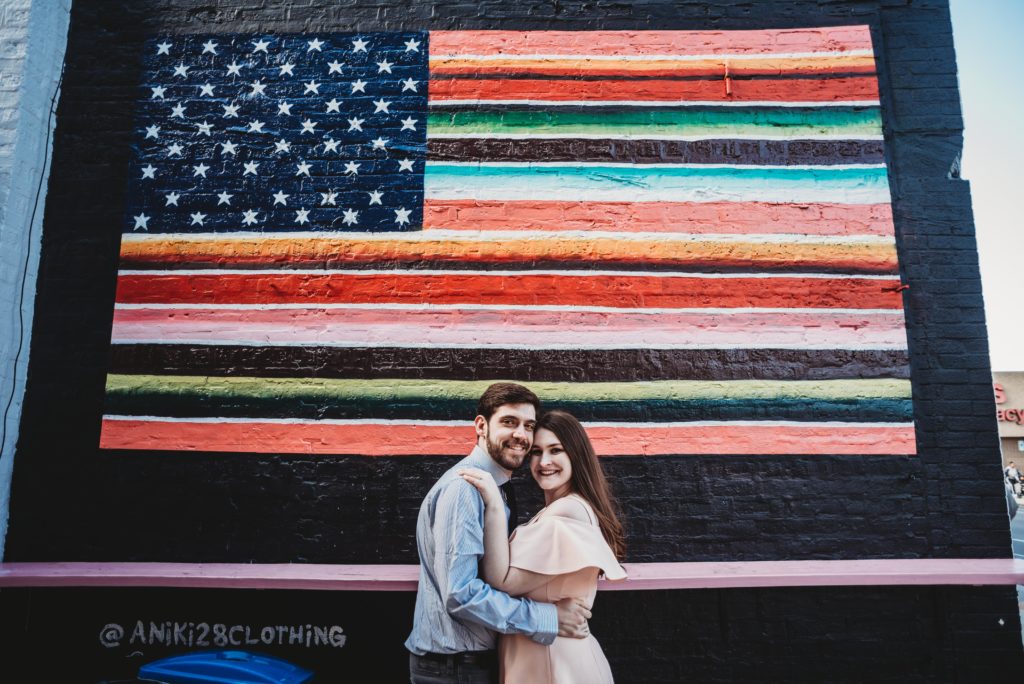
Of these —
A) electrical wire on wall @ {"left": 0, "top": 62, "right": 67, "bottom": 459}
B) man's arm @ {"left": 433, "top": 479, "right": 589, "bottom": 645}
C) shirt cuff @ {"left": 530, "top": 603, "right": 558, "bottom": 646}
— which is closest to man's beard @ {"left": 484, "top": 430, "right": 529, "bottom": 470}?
man's arm @ {"left": 433, "top": 479, "right": 589, "bottom": 645}

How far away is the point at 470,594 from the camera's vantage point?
220 cm

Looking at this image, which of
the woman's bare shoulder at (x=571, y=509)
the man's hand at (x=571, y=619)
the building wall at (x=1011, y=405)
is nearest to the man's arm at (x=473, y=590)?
the man's hand at (x=571, y=619)

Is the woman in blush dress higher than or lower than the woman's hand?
lower

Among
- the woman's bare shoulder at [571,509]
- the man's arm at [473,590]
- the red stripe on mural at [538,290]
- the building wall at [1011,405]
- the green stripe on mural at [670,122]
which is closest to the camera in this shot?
the man's arm at [473,590]

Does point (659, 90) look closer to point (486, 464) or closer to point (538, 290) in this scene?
point (538, 290)

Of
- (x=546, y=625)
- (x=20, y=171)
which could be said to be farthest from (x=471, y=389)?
(x=20, y=171)

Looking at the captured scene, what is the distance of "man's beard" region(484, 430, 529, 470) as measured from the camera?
2508 mm

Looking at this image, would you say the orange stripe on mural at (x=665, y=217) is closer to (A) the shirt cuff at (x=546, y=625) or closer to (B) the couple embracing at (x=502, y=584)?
(B) the couple embracing at (x=502, y=584)

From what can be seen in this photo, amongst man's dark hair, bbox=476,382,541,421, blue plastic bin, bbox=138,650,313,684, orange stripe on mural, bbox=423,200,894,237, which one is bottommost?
blue plastic bin, bbox=138,650,313,684

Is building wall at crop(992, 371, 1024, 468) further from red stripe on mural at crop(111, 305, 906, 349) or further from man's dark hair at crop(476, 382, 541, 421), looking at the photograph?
man's dark hair at crop(476, 382, 541, 421)

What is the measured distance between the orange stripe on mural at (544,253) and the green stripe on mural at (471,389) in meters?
0.80

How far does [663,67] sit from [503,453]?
332 cm

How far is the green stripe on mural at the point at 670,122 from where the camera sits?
4418 millimetres

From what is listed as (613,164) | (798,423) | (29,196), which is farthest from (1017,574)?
(29,196)
